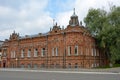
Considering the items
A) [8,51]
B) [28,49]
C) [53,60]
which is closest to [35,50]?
[28,49]

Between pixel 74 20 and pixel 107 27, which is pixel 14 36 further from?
pixel 107 27

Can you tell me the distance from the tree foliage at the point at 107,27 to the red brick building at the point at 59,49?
8.43 feet

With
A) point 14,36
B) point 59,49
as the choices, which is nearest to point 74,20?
point 59,49

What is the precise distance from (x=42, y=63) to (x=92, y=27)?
54.0 ft

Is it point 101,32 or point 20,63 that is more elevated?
point 101,32

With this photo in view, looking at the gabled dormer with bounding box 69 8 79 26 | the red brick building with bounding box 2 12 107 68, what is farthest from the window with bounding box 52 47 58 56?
the gabled dormer with bounding box 69 8 79 26

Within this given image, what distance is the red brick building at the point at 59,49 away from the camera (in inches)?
2486

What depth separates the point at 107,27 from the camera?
61781 mm

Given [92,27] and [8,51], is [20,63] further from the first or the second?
[92,27]

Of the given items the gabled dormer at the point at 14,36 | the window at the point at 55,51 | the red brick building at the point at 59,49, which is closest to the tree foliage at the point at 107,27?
the red brick building at the point at 59,49

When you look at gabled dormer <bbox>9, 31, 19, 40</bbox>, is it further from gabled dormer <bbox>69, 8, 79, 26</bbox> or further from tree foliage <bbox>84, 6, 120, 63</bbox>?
tree foliage <bbox>84, 6, 120, 63</bbox>

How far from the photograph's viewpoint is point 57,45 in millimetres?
66562

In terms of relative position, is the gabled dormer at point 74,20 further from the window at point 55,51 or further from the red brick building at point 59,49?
the window at point 55,51

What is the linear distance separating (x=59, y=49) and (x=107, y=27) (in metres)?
13.1
